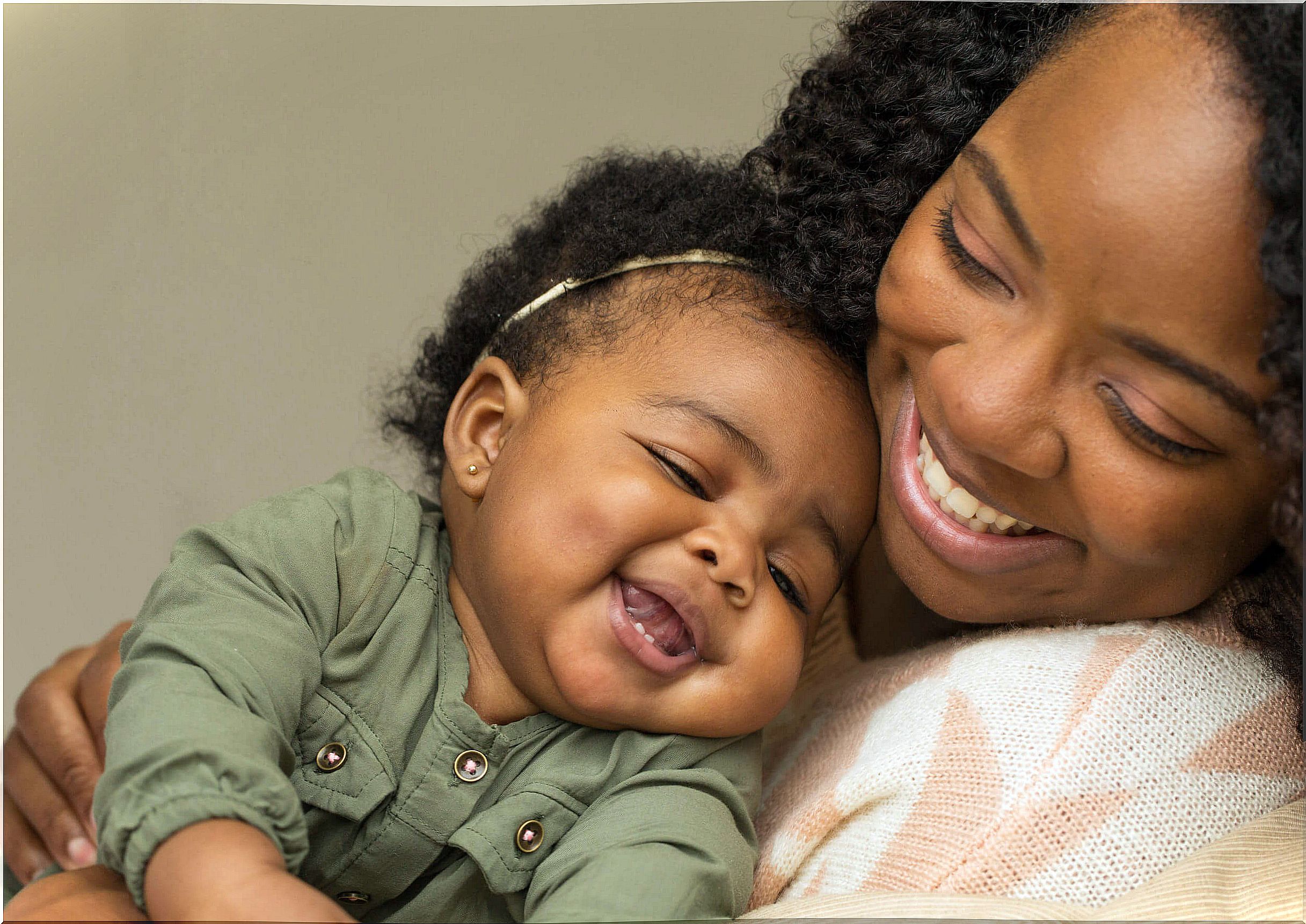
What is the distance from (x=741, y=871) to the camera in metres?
0.93

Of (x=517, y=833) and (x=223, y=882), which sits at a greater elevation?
(x=223, y=882)

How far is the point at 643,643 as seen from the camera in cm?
98

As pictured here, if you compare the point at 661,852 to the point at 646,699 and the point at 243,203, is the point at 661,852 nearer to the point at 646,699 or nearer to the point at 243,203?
the point at 646,699

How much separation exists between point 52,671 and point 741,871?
3.16ft

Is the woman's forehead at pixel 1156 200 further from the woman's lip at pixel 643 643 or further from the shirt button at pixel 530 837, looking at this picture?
the shirt button at pixel 530 837

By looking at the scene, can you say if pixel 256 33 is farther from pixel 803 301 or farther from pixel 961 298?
pixel 961 298

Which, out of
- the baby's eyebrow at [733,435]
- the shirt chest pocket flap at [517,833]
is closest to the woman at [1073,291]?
the baby's eyebrow at [733,435]

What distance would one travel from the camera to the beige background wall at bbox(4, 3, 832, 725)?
110 centimetres

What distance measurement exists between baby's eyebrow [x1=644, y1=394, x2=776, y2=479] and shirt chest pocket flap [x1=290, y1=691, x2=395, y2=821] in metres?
0.40

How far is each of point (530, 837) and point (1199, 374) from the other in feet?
2.09

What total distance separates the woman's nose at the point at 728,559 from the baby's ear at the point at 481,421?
235 millimetres

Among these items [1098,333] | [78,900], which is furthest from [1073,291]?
[78,900]

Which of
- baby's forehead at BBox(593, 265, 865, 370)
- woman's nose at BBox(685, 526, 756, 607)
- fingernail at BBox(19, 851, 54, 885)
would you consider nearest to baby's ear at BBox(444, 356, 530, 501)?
baby's forehead at BBox(593, 265, 865, 370)

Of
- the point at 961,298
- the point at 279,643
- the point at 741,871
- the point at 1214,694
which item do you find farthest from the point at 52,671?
the point at 1214,694
